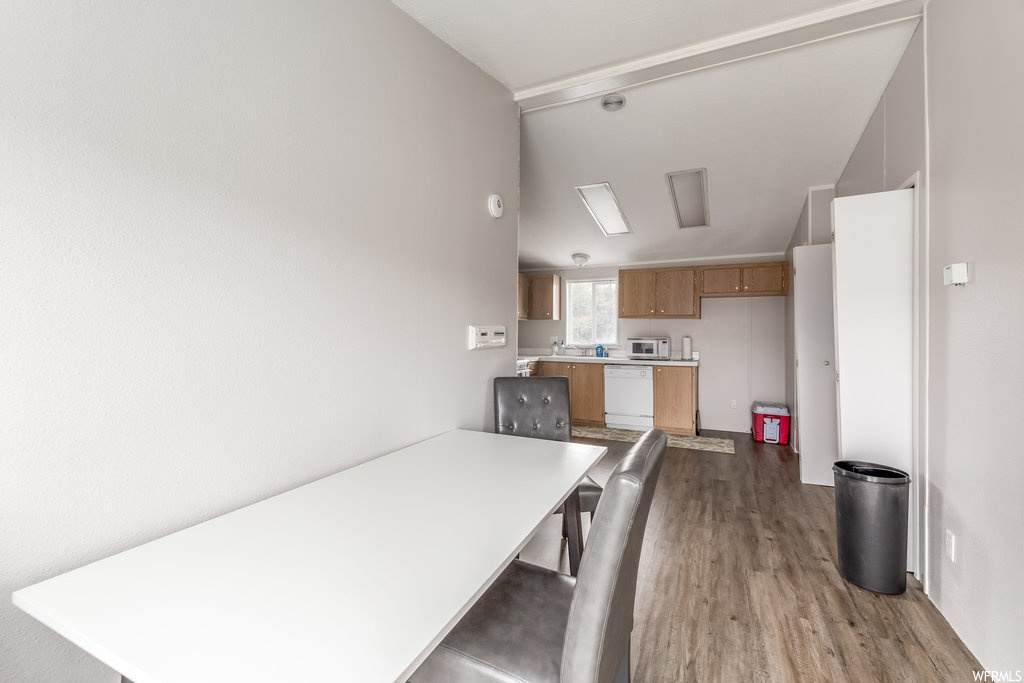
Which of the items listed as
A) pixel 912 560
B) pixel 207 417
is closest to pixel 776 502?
pixel 912 560

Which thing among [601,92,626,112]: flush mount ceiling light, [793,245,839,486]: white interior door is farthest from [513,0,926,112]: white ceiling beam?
[793,245,839,486]: white interior door

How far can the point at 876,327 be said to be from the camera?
2.22 meters

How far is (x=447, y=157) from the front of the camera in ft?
6.93

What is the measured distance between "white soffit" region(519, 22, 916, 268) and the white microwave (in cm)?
139

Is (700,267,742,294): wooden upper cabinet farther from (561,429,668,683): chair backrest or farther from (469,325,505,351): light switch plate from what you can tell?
(561,429,668,683): chair backrest

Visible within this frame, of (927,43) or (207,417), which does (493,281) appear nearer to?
(207,417)

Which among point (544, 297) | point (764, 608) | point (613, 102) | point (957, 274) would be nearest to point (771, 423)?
point (544, 297)

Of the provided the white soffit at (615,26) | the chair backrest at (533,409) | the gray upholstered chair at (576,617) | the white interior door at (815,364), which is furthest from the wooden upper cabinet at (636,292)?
the gray upholstered chair at (576,617)

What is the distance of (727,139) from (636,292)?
9.11 ft

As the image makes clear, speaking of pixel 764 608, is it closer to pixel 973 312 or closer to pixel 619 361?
pixel 973 312

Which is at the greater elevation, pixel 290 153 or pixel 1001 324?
pixel 290 153

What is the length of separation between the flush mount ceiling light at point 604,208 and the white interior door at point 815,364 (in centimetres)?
170

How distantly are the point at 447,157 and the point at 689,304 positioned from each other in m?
4.28

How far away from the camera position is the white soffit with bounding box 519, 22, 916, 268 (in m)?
2.46
